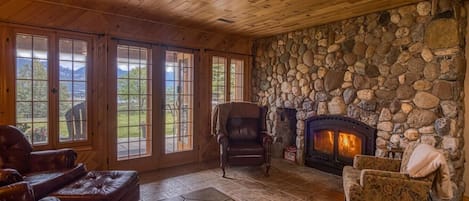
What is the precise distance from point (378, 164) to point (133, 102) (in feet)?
11.8

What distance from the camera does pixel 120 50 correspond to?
4.15 metres

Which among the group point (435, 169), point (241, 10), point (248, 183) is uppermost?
point (241, 10)

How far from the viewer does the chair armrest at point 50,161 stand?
2.90 meters

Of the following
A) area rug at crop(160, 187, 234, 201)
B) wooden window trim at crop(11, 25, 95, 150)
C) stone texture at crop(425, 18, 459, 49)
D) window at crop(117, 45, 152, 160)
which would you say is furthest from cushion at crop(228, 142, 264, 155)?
stone texture at crop(425, 18, 459, 49)

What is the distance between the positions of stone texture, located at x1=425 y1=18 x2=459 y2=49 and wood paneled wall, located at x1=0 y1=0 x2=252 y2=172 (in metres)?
3.30

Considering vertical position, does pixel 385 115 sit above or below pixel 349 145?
above

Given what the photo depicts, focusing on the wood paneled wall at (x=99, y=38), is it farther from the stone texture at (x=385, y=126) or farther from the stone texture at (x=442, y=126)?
the stone texture at (x=442, y=126)

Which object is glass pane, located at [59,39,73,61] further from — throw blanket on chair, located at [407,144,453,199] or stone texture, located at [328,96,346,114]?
throw blanket on chair, located at [407,144,453,199]

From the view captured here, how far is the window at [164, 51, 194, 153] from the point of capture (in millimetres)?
4688

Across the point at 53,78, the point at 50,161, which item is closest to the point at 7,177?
the point at 50,161

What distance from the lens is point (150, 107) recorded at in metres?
4.47

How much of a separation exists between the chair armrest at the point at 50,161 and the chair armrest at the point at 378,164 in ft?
10.8

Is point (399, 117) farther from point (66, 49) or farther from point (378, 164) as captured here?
point (66, 49)

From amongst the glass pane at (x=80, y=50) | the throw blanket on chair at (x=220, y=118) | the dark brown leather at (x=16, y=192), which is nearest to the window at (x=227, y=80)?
the throw blanket on chair at (x=220, y=118)
